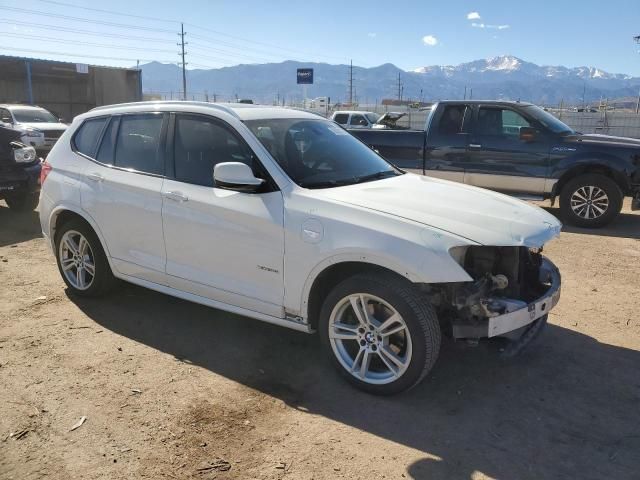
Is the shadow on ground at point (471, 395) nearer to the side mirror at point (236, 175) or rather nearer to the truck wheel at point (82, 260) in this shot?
the truck wheel at point (82, 260)

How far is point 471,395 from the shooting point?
348 centimetres

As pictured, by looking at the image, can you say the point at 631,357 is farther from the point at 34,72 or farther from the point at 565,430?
the point at 34,72

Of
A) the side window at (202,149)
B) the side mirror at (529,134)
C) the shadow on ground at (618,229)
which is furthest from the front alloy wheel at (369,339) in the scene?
the side mirror at (529,134)

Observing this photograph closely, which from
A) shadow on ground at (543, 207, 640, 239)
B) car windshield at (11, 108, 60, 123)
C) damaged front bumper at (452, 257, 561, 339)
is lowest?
shadow on ground at (543, 207, 640, 239)

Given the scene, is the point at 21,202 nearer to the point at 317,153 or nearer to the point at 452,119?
the point at 317,153

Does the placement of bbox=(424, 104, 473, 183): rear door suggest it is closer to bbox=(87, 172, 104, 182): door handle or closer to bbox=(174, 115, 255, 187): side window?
bbox=(174, 115, 255, 187): side window

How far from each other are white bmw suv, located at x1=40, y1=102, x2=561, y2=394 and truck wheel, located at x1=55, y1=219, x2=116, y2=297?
2 centimetres

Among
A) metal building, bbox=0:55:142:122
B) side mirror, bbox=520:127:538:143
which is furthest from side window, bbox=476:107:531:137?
metal building, bbox=0:55:142:122

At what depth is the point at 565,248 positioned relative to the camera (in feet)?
23.6

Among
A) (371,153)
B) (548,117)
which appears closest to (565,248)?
(548,117)

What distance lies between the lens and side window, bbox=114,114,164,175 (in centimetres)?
431

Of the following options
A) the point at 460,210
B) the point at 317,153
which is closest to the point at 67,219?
the point at 317,153

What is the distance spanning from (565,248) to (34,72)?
40.5m

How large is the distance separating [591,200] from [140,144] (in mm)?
6914
